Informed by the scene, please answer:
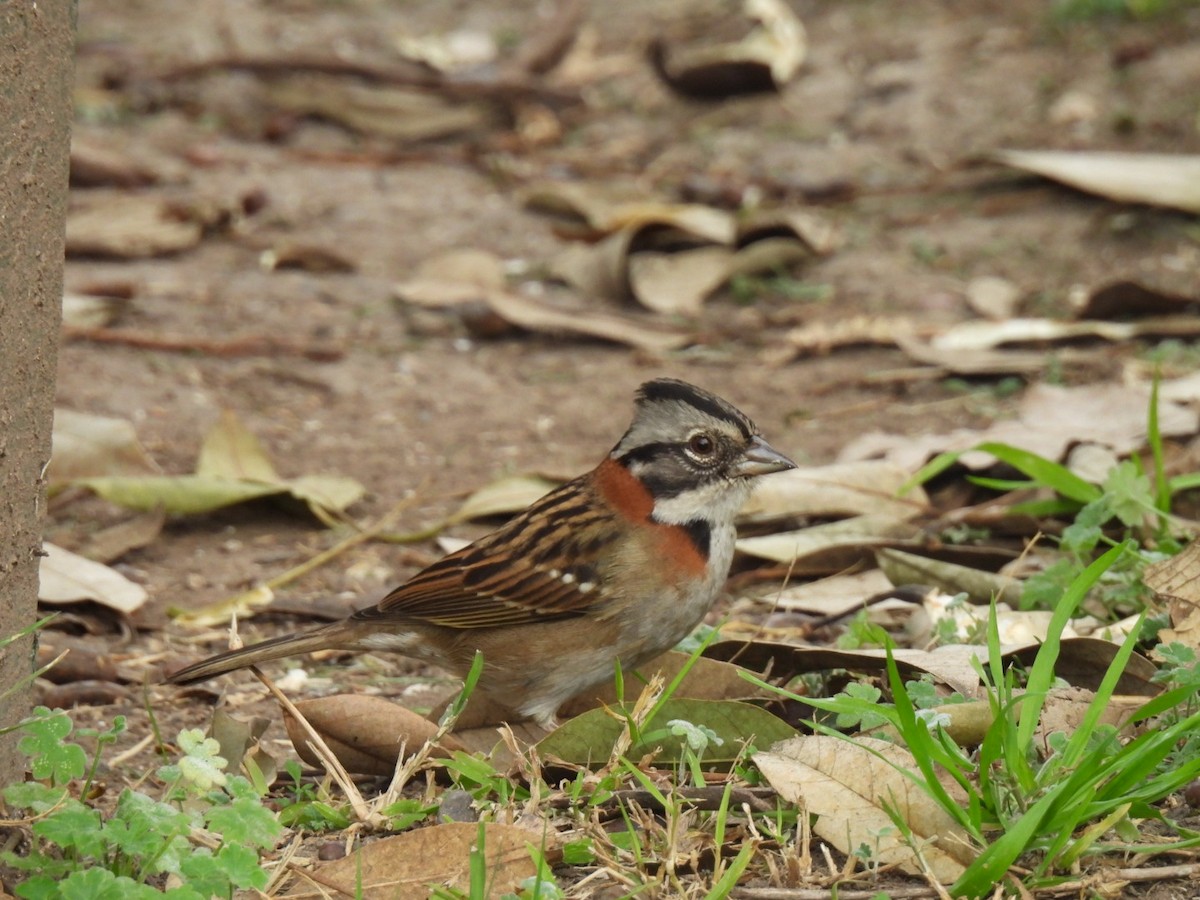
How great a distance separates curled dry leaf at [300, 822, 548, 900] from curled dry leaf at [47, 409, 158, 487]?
313cm

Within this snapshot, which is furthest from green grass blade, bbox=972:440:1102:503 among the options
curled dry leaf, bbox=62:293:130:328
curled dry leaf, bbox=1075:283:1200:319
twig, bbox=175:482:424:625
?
curled dry leaf, bbox=62:293:130:328

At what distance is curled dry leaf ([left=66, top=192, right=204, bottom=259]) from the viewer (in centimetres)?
884

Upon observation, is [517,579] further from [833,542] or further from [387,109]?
[387,109]

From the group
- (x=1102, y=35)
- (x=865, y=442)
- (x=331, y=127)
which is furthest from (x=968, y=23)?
(x=865, y=442)

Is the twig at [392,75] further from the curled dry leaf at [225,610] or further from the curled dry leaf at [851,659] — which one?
the curled dry leaf at [851,659]

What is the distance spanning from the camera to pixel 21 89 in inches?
133

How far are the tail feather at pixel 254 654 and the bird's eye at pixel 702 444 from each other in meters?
1.18

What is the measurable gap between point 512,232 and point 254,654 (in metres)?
5.41

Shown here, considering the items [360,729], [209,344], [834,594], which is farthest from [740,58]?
[360,729]

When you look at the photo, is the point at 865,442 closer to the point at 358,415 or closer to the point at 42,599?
the point at 358,415

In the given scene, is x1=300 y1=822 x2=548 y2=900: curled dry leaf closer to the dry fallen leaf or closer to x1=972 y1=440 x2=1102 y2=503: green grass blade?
the dry fallen leaf

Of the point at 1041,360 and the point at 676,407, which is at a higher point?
the point at 676,407

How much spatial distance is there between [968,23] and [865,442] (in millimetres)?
5585

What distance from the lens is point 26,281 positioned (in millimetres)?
3473
